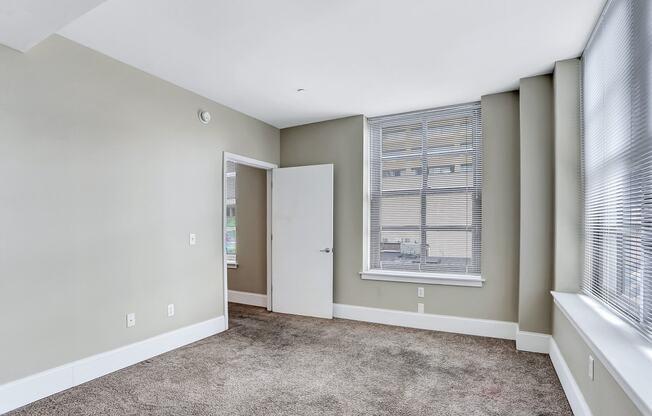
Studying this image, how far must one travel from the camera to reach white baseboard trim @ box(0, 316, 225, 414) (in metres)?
2.35

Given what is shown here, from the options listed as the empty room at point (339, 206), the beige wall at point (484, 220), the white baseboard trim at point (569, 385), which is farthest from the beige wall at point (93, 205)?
the white baseboard trim at point (569, 385)

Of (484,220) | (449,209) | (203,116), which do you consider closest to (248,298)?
(203,116)

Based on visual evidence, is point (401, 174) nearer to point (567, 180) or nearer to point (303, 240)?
point (303, 240)

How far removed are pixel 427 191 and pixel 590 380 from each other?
2.61m

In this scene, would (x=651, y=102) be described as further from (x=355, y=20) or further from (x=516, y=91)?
(x=516, y=91)

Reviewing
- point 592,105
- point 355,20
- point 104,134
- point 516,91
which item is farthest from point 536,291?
point 104,134

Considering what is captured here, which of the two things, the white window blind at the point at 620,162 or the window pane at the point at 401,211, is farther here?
the window pane at the point at 401,211

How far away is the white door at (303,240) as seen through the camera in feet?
15.3

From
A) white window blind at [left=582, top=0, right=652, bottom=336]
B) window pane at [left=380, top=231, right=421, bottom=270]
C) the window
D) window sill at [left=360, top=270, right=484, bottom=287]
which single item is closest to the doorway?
window sill at [left=360, top=270, right=484, bottom=287]

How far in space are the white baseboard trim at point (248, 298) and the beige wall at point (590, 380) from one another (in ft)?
12.0

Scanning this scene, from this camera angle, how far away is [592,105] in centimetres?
266

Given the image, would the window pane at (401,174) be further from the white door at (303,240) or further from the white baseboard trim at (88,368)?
the white baseboard trim at (88,368)

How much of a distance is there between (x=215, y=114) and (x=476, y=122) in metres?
2.98

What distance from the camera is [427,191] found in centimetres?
434
